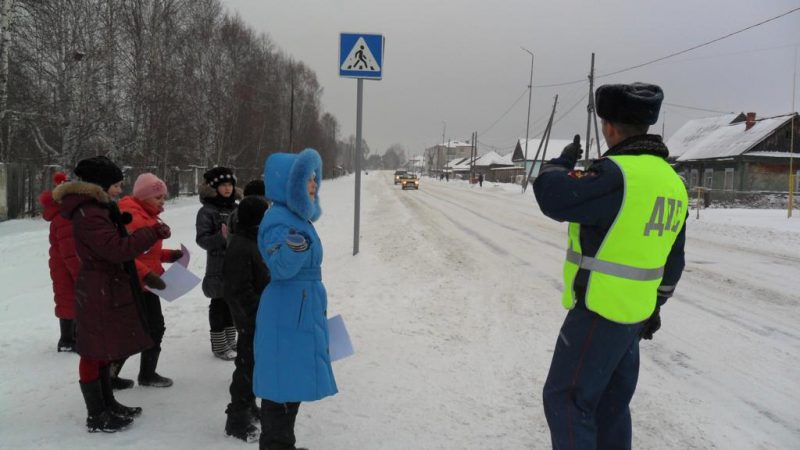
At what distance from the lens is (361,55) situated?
7.78 metres

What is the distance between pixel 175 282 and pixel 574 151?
2955 mm

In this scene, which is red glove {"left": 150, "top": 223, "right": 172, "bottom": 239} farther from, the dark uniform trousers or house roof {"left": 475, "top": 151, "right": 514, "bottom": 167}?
house roof {"left": 475, "top": 151, "right": 514, "bottom": 167}

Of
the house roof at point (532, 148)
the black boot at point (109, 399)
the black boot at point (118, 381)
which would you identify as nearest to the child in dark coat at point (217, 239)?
the black boot at point (118, 381)

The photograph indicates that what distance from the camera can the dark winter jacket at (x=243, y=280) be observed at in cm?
307

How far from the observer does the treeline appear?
14500 millimetres

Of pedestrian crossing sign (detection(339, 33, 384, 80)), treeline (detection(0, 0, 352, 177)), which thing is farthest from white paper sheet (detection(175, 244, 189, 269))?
treeline (detection(0, 0, 352, 177))

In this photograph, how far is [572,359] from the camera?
2092 millimetres

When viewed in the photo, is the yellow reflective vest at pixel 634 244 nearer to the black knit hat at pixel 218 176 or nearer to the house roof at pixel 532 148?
the black knit hat at pixel 218 176

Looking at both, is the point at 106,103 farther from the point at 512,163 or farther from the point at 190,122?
the point at 512,163

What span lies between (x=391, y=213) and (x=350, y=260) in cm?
933

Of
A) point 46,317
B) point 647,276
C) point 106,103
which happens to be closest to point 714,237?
point 647,276

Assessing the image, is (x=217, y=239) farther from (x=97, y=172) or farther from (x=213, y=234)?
(x=97, y=172)

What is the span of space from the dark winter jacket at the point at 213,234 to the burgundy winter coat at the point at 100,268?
843 mm

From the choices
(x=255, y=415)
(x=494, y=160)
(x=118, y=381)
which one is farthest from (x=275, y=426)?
(x=494, y=160)
